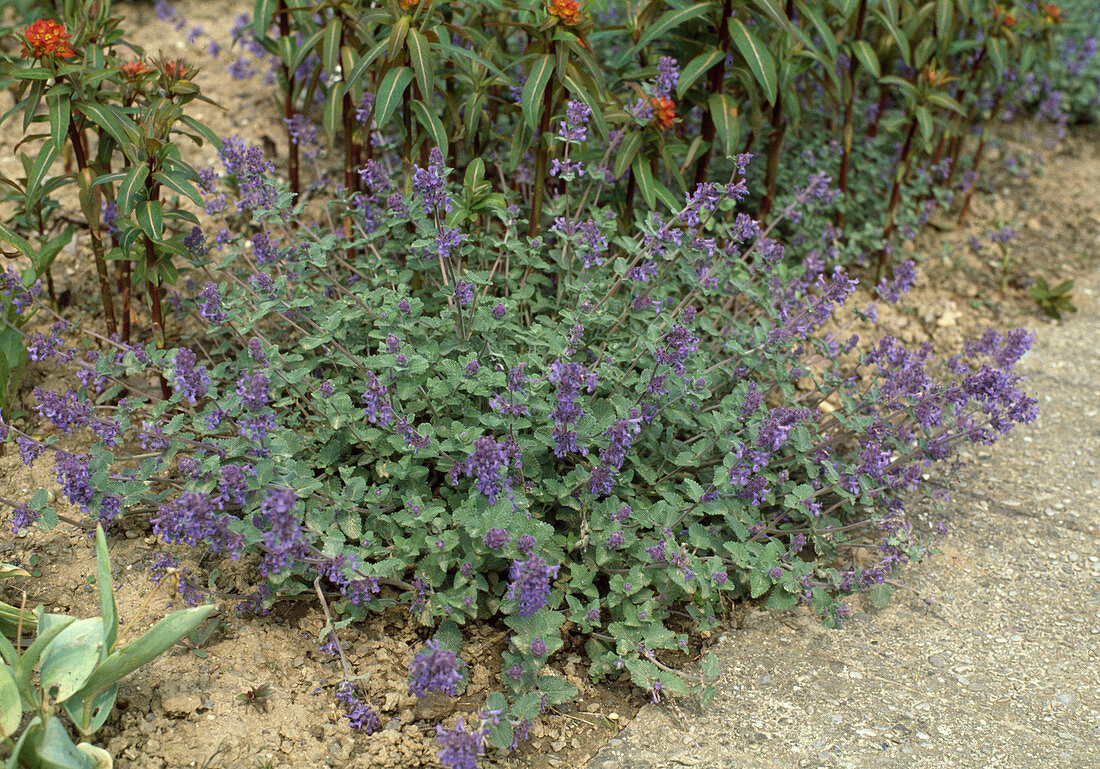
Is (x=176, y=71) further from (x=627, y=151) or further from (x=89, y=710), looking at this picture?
(x=89, y=710)

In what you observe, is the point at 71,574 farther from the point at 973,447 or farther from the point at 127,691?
the point at 973,447

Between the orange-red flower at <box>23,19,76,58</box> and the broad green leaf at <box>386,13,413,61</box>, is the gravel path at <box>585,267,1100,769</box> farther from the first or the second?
the orange-red flower at <box>23,19,76,58</box>

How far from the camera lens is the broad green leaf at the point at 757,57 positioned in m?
3.45

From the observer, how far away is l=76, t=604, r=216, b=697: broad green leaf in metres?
2.08

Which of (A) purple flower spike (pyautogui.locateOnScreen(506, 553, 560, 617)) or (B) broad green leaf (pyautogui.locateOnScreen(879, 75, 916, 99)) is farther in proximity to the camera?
(B) broad green leaf (pyautogui.locateOnScreen(879, 75, 916, 99))

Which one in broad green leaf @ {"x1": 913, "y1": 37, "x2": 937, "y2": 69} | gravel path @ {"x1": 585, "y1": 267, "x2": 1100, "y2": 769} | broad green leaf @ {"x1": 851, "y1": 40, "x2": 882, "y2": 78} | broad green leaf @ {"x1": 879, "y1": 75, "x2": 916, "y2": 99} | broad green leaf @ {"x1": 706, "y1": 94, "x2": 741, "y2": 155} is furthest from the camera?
broad green leaf @ {"x1": 913, "y1": 37, "x2": 937, "y2": 69}

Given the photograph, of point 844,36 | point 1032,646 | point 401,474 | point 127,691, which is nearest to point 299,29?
point 401,474

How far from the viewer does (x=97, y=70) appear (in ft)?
9.74

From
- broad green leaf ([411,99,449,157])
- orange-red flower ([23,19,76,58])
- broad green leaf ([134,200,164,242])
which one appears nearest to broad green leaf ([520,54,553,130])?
broad green leaf ([411,99,449,157])

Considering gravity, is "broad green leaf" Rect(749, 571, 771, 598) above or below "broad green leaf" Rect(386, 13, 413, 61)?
below

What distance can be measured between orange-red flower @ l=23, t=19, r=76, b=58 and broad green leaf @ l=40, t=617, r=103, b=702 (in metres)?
1.90

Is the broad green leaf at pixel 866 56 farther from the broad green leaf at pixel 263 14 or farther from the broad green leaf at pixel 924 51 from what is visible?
the broad green leaf at pixel 263 14

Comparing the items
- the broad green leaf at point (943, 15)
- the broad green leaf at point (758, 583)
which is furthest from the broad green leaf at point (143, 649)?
the broad green leaf at point (943, 15)

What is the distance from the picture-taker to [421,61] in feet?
10.2
